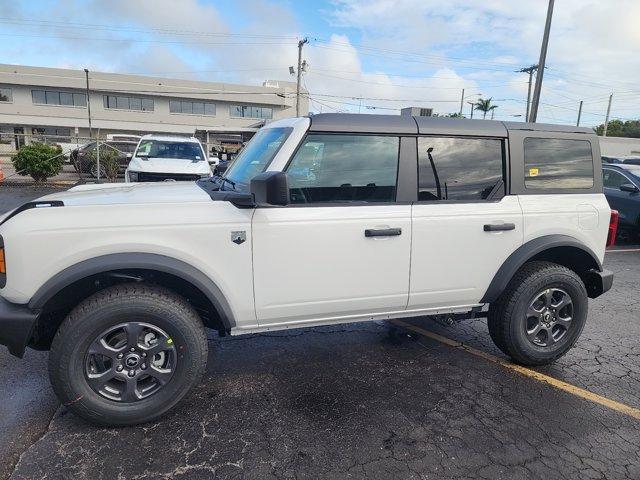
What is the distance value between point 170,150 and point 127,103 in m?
44.5

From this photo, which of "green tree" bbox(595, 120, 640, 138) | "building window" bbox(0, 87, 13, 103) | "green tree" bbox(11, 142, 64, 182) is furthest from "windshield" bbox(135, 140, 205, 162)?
"green tree" bbox(595, 120, 640, 138)

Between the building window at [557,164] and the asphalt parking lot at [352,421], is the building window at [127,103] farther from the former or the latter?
the building window at [557,164]

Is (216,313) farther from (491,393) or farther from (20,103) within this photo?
(20,103)

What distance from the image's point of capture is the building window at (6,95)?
47.1m

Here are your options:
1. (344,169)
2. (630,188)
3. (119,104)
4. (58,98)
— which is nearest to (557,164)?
(344,169)

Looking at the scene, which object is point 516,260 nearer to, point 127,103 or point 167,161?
point 167,161

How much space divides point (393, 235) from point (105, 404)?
84.8 inches

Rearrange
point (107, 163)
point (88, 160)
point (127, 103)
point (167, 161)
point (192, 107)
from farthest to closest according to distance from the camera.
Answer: point (192, 107) → point (127, 103) → point (88, 160) → point (107, 163) → point (167, 161)

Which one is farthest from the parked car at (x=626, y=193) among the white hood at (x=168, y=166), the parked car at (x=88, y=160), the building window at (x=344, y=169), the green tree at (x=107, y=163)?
the parked car at (x=88, y=160)

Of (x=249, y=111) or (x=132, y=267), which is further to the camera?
(x=249, y=111)

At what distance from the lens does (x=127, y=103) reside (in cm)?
4997

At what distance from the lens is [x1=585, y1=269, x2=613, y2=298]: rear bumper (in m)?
3.85

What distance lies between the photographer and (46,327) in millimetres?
2945

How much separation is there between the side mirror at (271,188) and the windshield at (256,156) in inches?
18.2
